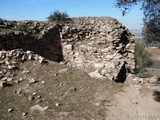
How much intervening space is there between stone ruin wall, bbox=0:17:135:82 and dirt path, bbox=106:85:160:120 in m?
3.05

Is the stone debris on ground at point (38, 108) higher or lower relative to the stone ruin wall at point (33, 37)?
lower

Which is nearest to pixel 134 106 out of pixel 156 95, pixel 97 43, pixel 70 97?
pixel 156 95

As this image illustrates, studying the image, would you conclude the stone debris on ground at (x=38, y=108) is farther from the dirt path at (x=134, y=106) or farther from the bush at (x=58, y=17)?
the bush at (x=58, y=17)

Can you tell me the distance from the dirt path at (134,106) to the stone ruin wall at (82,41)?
305 centimetres

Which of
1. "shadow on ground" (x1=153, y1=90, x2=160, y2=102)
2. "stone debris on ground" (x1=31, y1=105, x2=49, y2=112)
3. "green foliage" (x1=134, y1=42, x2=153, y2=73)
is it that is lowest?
"green foliage" (x1=134, y1=42, x2=153, y2=73)

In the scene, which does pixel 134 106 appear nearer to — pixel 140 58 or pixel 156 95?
pixel 156 95

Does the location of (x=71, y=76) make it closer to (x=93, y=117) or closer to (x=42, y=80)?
(x=42, y=80)

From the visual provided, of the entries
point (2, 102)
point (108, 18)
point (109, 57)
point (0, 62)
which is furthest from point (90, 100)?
point (108, 18)

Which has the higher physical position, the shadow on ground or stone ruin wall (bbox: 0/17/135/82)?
stone ruin wall (bbox: 0/17/135/82)

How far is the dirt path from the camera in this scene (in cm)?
505

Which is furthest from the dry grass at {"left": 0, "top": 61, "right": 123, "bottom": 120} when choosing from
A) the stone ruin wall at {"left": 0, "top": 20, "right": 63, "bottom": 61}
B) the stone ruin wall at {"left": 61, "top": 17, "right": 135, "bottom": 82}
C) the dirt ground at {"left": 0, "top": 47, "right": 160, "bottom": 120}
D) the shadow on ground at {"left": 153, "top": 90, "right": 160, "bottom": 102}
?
the stone ruin wall at {"left": 61, "top": 17, "right": 135, "bottom": 82}

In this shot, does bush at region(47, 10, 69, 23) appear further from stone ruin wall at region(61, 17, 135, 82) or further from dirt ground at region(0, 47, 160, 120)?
dirt ground at region(0, 47, 160, 120)

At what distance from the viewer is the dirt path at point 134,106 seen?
16.6 feet

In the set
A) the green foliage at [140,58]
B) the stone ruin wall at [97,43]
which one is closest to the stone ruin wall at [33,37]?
the stone ruin wall at [97,43]
